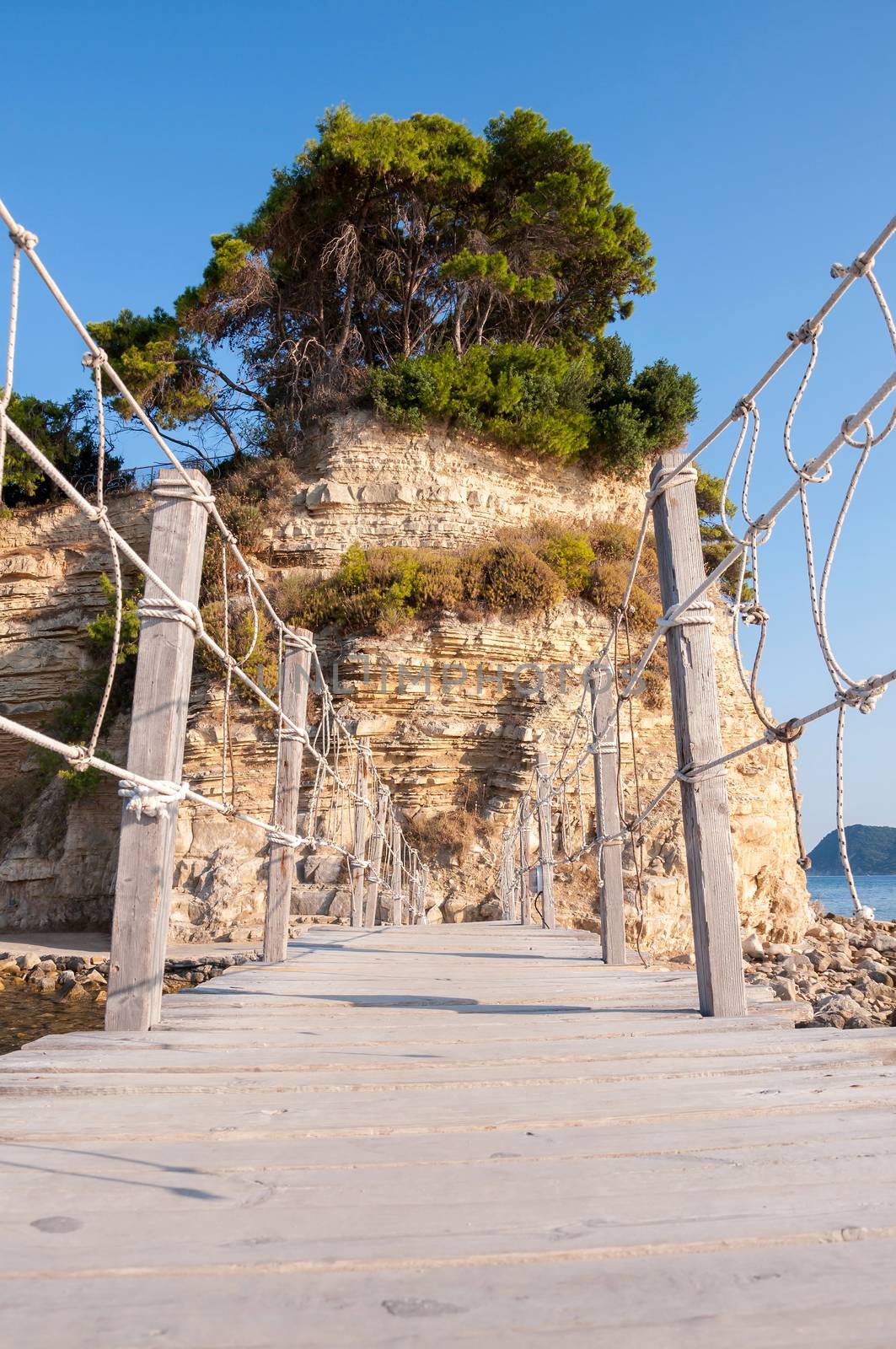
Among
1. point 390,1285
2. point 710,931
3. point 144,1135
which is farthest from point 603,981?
point 390,1285

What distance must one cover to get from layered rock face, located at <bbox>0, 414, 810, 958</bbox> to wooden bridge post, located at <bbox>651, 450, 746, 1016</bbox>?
8793 mm

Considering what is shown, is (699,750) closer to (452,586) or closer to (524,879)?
(524,879)

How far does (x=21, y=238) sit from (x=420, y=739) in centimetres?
1140

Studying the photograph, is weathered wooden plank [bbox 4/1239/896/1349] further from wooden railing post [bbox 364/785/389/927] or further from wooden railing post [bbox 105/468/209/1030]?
wooden railing post [bbox 364/785/389/927]

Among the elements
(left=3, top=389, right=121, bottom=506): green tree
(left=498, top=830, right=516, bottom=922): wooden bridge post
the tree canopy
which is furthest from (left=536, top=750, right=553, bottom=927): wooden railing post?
(left=3, top=389, right=121, bottom=506): green tree

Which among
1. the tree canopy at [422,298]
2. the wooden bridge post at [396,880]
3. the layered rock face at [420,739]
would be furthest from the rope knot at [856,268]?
the tree canopy at [422,298]

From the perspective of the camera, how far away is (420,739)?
1285 cm

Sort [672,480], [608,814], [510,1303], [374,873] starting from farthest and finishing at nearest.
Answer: [374,873] < [608,814] < [672,480] < [510,1303]

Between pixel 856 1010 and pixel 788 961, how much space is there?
157 inches

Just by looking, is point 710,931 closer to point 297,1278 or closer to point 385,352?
point 297,1278

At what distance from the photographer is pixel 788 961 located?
11172 mm

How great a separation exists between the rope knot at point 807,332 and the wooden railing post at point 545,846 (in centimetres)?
491

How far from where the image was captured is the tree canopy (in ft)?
55.0

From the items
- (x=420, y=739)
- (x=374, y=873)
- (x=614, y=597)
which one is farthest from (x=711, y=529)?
(x=374, y=873)
